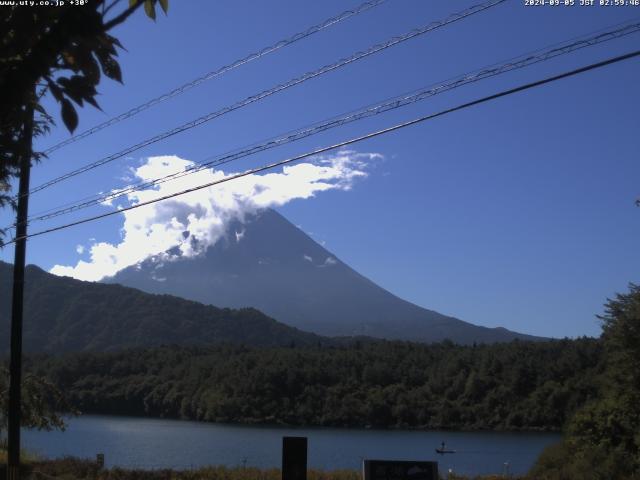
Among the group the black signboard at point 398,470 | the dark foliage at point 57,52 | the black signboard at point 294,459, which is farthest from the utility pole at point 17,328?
the dark foliage at point 57,52

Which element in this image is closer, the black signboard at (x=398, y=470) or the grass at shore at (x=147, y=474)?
the black signboard at (x=398, y=470)

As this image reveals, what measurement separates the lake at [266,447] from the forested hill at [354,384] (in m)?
5.17

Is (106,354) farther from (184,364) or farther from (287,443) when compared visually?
(287,443)

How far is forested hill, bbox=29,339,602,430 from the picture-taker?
87.7 meters

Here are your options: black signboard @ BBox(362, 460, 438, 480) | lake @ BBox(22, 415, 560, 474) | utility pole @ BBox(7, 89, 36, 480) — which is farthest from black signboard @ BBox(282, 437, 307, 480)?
lake @ BBox(22, 415, 560, 474)

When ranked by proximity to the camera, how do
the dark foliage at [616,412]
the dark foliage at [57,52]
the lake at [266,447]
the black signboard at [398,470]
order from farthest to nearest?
the lake at [266,447]
the dark foliage at [616,412]
the black signboard at [398,470]
the dark foliage at [57,52]

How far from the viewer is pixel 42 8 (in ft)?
9.47

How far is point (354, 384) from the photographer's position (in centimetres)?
10400

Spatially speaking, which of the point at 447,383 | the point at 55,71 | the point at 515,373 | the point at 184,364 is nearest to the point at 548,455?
the point at 55,71

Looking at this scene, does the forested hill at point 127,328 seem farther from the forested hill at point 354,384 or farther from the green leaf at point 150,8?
the green leaf at point 150,8

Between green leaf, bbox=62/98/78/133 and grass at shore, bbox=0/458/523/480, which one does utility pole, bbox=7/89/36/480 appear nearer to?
grass at shore, bbox=0/458/523/480

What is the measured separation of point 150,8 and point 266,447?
5748 cm

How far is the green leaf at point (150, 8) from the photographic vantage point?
297cm

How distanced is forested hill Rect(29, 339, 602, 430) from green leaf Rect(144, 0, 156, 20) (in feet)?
270
